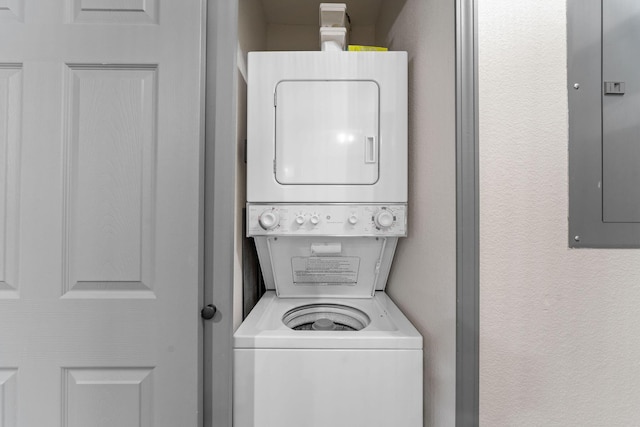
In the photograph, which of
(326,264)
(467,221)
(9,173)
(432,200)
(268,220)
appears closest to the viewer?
(467,221)

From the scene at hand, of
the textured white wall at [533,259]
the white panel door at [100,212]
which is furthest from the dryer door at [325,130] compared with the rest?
the textured white wall at [533,259]

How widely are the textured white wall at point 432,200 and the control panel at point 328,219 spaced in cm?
12

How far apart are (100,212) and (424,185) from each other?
4.25 feet

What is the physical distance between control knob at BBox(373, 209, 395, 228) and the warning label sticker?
29 centimetres

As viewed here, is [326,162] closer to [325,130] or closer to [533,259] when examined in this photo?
[325,130]

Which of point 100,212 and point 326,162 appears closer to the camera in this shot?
point 100,212

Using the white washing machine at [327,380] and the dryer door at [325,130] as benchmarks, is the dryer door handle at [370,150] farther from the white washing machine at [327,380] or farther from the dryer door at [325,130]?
the white washing machine at [327,380]

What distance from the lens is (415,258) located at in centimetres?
148

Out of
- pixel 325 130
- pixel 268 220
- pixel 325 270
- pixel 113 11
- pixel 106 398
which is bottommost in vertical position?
pixel 106 398

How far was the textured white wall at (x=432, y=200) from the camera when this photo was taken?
1.10m

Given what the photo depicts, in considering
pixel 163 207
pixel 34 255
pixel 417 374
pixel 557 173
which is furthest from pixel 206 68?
pixel 417 374

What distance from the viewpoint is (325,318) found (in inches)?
66.9

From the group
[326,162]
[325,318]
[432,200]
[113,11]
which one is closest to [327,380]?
[325,318]

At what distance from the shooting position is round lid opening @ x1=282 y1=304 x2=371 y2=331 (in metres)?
1.62
